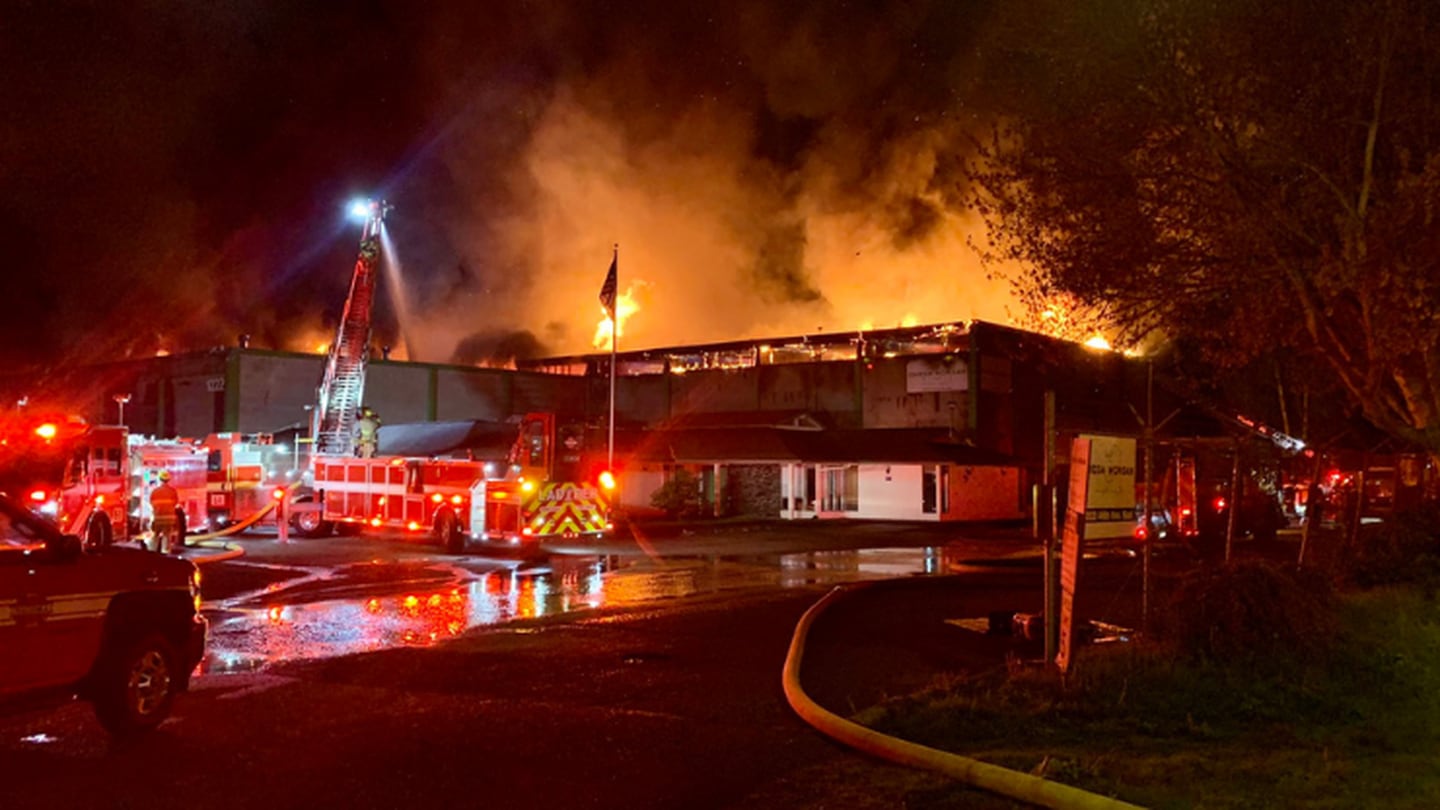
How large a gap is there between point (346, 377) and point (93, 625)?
804 inches

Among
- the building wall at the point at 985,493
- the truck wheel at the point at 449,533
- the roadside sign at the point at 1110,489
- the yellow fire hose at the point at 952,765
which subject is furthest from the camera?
the building wall at the point at 985,493

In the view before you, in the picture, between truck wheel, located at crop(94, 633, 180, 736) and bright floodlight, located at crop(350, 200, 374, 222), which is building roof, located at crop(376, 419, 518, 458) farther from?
truck wheel, located at crop(94, 633, 180, 736)

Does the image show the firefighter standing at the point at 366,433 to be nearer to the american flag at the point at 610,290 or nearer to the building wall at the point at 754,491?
the american flag at the point at 610,290

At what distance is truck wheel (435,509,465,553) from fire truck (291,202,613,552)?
0.06 feet

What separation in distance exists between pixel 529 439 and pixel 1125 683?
15.6 m

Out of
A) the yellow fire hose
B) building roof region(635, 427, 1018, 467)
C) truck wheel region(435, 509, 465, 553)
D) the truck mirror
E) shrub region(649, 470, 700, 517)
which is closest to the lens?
the yellow fire hose

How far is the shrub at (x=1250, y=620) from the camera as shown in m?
8.90

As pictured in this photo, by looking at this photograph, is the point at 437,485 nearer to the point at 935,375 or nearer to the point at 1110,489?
the point at 1110,489

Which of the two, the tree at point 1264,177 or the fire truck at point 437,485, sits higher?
the tree at point 1264,177

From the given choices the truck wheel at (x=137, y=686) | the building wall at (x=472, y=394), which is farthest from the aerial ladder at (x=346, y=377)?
the building wall at (x=472, y=394)

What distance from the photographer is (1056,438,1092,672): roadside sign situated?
833 centimetres

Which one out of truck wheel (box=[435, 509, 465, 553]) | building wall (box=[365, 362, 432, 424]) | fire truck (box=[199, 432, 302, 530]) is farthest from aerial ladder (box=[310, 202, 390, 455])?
building wall (box=[365, 362, 432, 424])

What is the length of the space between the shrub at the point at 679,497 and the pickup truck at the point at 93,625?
99.3ft

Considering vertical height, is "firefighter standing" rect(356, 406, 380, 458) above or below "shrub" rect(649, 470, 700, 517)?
above
